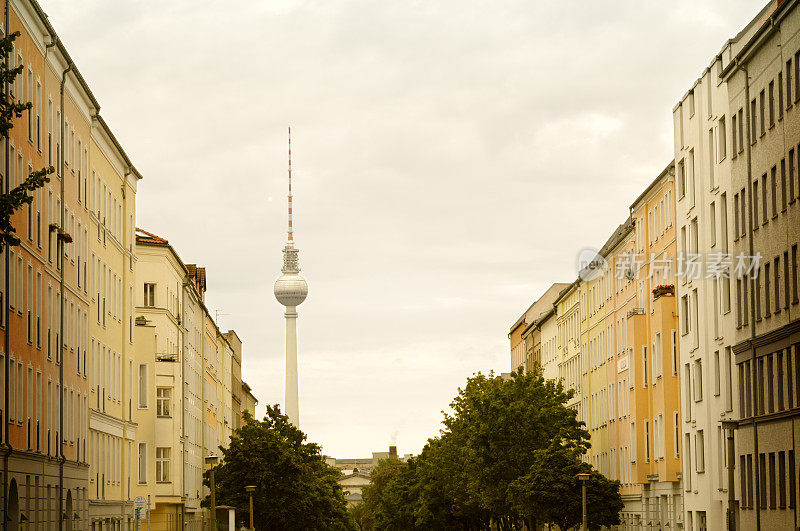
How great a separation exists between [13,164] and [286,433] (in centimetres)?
5253

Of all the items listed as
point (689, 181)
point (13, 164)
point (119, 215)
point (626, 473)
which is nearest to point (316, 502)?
point (626, 473)

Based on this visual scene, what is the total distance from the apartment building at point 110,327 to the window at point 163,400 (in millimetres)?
6704

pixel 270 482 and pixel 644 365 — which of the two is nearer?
pixel 644 365

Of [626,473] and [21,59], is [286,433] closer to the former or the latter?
[626,473]

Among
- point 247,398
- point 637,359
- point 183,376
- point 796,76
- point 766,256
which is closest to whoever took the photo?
point 796,76

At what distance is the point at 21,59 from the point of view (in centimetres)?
4766

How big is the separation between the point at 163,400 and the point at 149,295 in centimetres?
657

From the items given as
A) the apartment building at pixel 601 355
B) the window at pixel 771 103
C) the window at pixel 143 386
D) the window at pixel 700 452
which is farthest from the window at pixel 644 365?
the window at pixel 143 386

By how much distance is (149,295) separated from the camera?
85125 mm

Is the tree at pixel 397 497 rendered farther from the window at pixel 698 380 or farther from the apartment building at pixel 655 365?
the window at pixel 698 380

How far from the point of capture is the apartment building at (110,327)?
211 ft

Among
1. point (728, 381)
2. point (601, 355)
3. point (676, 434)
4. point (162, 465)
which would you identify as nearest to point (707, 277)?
point (728, 381)

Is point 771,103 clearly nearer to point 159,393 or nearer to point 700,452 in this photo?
point 700,452

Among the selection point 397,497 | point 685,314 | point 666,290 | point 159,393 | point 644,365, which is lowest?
point 397,497
